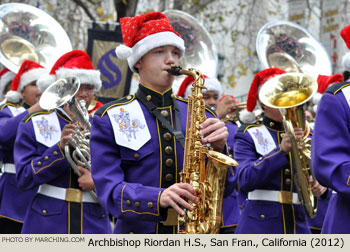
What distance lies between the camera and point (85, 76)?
20.4 ft

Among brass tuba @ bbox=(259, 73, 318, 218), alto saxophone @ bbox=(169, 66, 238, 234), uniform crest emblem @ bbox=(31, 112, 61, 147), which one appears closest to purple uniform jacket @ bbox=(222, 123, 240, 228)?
brass tuba @ bbox=(259, 73, 318, 218)

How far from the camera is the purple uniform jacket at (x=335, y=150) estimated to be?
3730 millimetres

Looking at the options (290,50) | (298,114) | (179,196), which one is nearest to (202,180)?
(179,196)

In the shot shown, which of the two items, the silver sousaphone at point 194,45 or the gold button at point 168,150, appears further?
the silver sousaphone at point 194,45

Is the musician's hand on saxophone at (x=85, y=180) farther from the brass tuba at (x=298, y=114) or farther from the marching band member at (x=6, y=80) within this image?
the marching band member at (x=6, y=80)

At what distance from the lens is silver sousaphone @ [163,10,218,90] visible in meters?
9.07

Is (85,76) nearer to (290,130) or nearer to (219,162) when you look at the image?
(290,130)

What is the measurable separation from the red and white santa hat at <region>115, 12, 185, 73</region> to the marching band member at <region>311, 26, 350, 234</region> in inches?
40.2

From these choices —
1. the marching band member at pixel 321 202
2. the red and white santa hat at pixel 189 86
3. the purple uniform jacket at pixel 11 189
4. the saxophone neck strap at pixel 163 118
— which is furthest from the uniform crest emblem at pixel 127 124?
the red and white santa hat at pixel 189 86

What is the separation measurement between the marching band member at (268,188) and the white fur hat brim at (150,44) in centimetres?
163

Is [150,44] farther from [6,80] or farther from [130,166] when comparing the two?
[6,80]

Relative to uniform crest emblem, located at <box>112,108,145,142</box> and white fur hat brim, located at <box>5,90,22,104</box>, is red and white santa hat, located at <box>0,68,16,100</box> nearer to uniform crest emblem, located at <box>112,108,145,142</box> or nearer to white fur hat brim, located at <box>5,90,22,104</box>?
white fur hat brim, located at <box>5,90,22,104</box>

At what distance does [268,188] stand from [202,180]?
2.09 meters

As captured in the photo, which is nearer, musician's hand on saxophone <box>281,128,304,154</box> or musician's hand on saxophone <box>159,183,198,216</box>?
musician's hand on saxophone <box>159,183,198,216</box>
